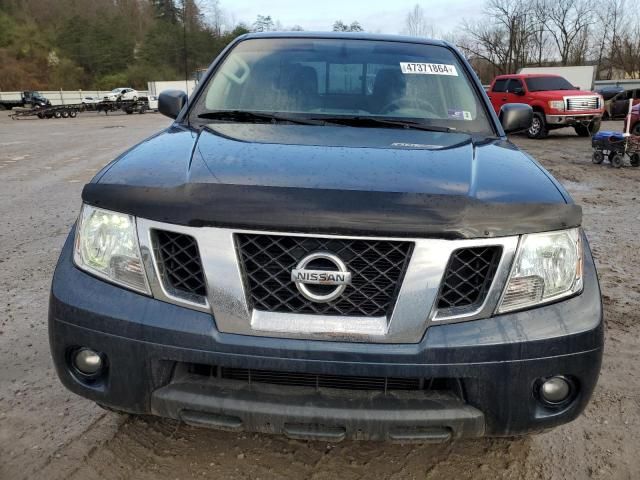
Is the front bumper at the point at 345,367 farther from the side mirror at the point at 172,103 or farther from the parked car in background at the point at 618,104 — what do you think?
the parked car in background at the point at 618,104

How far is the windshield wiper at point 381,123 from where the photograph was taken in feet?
8.87

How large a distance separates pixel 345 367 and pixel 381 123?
145 centimetres

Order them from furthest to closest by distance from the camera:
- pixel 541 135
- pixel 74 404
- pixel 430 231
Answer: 1. pixel 541 135
2. pixel 74 404
3. pixel 430 231

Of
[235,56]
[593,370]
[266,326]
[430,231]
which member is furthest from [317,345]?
[235,56]

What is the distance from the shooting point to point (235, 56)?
3.32 m

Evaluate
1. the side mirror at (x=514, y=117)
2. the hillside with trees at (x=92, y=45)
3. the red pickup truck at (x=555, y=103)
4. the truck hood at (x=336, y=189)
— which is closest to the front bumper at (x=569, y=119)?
the red pickup truck at (x=555, y=103)

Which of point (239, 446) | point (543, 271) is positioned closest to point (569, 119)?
point (543, 271)

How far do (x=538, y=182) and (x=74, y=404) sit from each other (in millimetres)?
2188

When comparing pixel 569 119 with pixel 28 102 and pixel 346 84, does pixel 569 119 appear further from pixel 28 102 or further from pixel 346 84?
pixel 28 102

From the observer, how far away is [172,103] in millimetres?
3355

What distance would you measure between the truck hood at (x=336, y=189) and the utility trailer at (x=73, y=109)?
38.0 meters

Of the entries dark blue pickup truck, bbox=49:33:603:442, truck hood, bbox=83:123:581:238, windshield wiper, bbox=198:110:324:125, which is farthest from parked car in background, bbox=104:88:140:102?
dark blue pickup truck, bbox=49:33:603:442

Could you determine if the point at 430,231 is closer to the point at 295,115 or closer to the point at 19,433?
the point at 295,115

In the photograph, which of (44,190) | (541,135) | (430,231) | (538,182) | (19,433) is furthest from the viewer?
(541,135)
